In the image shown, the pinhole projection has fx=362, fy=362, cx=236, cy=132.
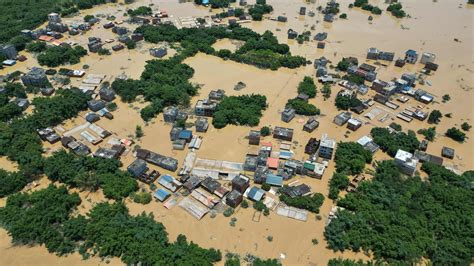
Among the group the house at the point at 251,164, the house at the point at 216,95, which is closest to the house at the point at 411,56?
the house at the point at 216,95

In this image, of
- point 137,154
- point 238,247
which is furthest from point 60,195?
point 238,247

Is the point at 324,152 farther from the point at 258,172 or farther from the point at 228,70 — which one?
the point at 228,70

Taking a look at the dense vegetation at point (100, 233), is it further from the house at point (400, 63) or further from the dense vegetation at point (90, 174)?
the house at point (400, 63)

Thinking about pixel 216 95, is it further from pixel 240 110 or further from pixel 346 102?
pixel 346 102

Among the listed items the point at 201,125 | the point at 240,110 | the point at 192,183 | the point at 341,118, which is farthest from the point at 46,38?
the point at 341,118

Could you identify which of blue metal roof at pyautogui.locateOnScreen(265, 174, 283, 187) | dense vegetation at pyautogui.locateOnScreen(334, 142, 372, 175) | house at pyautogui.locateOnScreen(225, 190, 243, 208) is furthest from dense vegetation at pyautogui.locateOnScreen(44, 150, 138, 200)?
dense vegetation at pyautogui.locateOnScreen(334, 142, 372, 175)

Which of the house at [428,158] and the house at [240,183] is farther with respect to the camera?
the house at [428,158]
